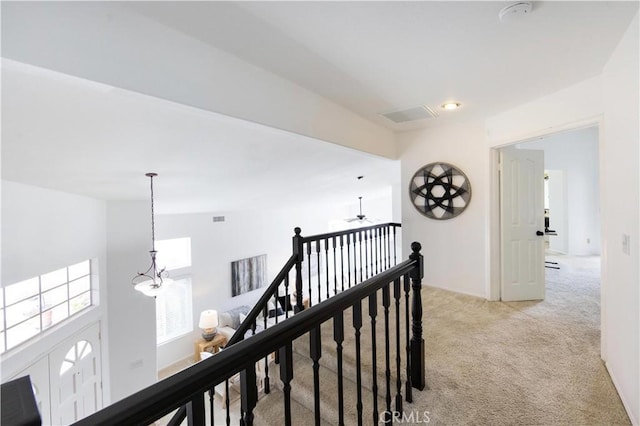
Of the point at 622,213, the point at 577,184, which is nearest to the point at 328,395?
the point at 622,213

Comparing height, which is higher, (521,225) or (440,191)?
(440,191)

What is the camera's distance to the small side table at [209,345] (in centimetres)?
658

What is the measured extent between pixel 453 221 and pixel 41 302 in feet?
16.6

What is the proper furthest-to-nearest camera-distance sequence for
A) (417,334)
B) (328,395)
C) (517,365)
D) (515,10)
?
(517,365)
(328,395)
(417,334)
(515,10)

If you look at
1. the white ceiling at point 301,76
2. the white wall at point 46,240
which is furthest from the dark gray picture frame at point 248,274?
the white ceiling at point 301,76

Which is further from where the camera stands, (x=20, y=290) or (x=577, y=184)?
(x=577, y=184)

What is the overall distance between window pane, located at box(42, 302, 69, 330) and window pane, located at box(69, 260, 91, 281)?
1.22 feet

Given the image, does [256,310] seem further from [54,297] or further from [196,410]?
[54,297]

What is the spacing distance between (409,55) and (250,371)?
2067mm

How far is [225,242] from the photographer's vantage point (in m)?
7.52

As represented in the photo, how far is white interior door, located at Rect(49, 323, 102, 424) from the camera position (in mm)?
3506

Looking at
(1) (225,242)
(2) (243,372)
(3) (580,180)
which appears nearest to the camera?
(2) (243,372)

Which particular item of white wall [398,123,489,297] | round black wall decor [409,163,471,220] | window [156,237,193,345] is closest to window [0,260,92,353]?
window [156,237,193,345]

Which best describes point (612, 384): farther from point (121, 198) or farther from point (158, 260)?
point (158, 260)
